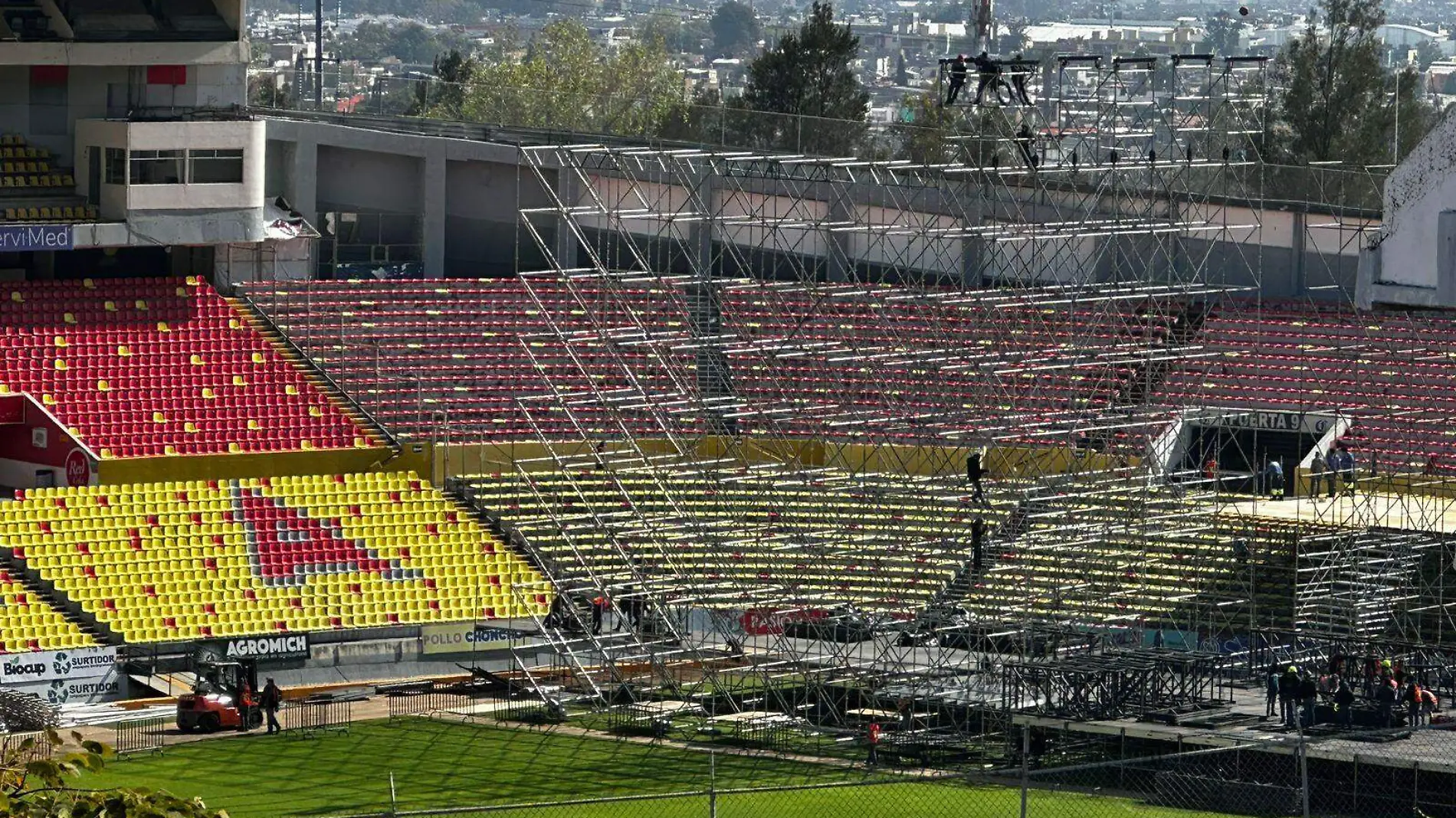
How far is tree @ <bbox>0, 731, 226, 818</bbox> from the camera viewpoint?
12.4 meters

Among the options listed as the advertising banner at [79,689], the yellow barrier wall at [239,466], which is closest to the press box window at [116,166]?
the yellow barrier wall at [239,466]

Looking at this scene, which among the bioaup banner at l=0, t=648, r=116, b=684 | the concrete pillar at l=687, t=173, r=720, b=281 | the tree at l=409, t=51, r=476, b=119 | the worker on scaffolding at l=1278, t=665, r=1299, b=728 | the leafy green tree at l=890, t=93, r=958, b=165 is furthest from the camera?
the tree at l=409, t=51, r=476, b=119

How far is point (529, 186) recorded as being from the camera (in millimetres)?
56219

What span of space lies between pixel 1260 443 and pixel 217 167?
19.5 m

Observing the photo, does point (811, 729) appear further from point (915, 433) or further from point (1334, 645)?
point (1334, 645)

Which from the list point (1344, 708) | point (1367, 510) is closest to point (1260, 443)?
point (1367, 510)

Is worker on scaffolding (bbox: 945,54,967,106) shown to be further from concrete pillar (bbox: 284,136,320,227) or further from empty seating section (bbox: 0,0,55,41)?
concrete pillar (bbox: 284,136,320,227)

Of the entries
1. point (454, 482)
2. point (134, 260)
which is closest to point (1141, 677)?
point (454, 482)

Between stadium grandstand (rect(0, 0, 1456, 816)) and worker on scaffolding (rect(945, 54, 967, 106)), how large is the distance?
0.95 metres

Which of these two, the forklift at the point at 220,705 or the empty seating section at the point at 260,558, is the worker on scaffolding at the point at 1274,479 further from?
the forklift at the point at 220,705

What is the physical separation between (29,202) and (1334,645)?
24.2 meters

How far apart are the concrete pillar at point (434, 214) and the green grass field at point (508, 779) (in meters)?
21.1

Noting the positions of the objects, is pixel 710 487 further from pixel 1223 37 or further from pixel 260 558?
pixel 1223 37

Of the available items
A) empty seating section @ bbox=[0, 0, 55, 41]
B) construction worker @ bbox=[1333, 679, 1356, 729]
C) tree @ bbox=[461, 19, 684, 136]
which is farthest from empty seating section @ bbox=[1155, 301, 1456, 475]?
empty seating section @ bbox=[0, 0, 55, 41]
